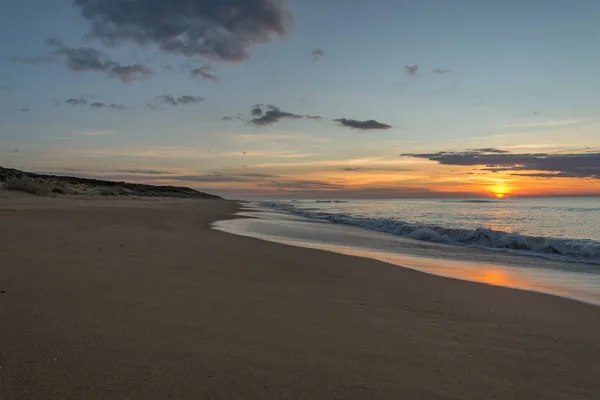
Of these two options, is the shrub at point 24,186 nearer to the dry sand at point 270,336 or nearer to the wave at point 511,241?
the wave at point 511,241

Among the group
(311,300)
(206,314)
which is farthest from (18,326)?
(311,300)

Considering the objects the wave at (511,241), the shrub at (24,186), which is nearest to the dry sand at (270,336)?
the wave at (511,241)

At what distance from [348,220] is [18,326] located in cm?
2240

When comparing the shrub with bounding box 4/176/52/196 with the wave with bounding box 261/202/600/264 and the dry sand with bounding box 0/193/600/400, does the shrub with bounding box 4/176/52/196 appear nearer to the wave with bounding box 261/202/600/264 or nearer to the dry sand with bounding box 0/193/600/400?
the wave with bounding box 261/202/600/264

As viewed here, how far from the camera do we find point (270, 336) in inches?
134

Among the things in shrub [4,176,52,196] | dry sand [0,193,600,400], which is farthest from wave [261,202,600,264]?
shrub [4,176,52,196]

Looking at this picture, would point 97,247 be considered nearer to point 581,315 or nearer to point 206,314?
point 206,314

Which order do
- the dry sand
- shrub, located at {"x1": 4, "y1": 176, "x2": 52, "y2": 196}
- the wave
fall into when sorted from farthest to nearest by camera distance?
shrub, located at {"x1": 4, "y1": 176, "x2": 52, "y2": 196}
the wave
the dry sand

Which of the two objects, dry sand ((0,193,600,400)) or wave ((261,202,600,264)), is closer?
dry sand ((0,193,600,400))

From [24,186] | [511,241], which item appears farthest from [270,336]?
[24,186]

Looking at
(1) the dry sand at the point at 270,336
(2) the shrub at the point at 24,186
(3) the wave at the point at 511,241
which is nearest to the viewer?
(1) the dry sand at the point at 270,336

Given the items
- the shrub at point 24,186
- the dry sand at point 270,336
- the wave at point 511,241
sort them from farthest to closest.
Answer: the shrub at point 24,186, the wave at point 511,241, the dry sand at point 270,336

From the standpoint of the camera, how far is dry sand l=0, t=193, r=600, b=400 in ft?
8.46

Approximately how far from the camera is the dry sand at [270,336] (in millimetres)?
2580
